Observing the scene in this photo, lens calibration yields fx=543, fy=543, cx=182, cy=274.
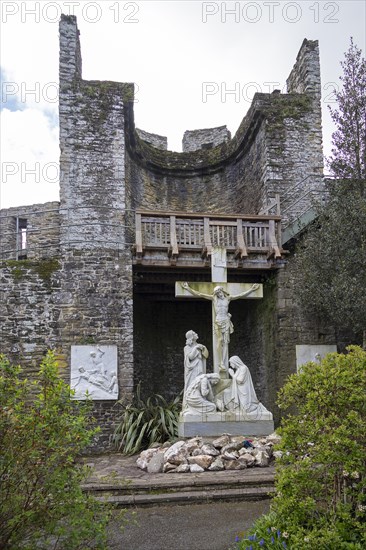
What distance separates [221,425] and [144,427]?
7.47ft

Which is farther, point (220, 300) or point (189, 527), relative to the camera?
point (220, 300)

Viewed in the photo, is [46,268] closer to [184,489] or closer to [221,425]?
[221,425]

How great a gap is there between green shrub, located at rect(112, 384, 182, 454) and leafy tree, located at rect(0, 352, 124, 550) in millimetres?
6444

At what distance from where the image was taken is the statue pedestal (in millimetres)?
8461

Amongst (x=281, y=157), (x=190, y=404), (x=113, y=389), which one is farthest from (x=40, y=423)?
(x=281, y=157)

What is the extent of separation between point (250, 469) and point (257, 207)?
8.51 m

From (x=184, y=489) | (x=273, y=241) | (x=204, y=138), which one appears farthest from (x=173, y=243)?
(x=204, y=138)

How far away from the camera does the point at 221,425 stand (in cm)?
855

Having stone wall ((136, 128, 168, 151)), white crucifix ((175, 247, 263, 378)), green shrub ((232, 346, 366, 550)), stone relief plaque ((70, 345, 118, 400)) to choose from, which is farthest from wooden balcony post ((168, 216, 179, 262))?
green shrub ((232, 346, 366, 550))

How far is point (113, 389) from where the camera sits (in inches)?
451

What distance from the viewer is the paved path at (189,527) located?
15.2 ft

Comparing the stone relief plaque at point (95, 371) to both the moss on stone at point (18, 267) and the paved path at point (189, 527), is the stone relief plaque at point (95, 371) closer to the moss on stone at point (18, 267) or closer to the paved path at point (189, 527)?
the moss on stone at point (18, 267)

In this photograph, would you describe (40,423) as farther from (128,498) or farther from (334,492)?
(128,498)

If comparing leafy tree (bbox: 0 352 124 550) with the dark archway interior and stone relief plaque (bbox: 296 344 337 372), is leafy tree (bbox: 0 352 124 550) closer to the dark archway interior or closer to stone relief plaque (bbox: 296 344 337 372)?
stone relief plaque (bbox: 296 344 337 372)
